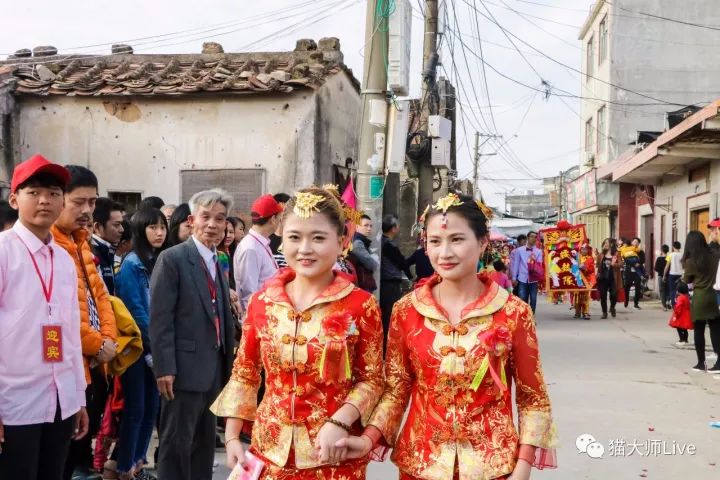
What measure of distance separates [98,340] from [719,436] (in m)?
5.13

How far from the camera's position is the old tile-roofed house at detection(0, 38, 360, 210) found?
37.7ft

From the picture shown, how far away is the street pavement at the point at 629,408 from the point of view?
558cm

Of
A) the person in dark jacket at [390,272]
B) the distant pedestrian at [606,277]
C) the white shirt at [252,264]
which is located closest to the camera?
the white shirt at [252,264]

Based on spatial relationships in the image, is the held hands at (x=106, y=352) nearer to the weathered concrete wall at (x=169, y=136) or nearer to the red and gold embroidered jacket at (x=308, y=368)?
the red and gold embroidered jacket at (x=308, y=368)

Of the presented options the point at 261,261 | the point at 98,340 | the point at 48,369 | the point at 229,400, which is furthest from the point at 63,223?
the point at 261,261

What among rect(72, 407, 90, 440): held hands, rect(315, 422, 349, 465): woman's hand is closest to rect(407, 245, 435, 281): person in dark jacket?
rect(72, 407, 90, 440): held hands

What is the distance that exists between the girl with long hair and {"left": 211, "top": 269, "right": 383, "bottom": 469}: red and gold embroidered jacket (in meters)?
7.65

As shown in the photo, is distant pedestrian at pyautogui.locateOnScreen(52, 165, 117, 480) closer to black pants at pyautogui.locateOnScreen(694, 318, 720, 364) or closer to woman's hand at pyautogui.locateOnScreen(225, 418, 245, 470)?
woman's hand at pyautogui.locateOnScreen(225, 418, 245, 470)

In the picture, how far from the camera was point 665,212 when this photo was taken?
73.5 ft

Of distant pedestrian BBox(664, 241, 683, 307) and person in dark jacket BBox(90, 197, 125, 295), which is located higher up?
person in dark jacket BBox(90, 197, 125, 295)

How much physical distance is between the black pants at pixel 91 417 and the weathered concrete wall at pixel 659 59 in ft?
91.5

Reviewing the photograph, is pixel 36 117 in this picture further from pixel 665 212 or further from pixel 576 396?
pixel 665 212

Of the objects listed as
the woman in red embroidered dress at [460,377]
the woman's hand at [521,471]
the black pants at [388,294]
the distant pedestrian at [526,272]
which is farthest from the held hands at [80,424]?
the distant pedestrian at [526,272]

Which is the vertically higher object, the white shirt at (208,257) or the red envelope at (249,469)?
the white shirt at (208,257)
